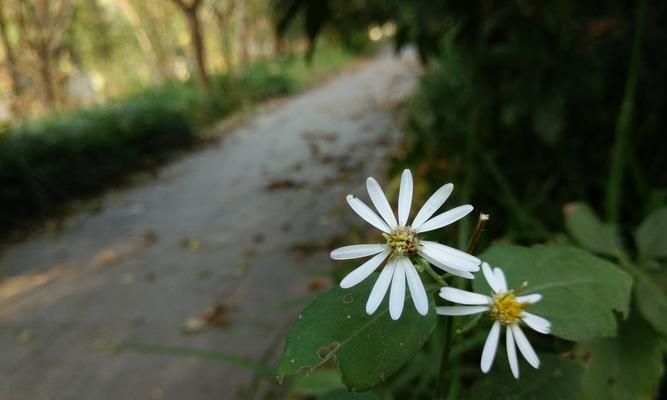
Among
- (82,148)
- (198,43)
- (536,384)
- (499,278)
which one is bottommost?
(82,148)

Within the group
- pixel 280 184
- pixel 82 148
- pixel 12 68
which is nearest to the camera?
pixel 280 184

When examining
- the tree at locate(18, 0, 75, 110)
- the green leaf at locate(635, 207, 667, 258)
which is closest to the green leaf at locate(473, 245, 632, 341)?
the green leaf at locate(635, 207, 667, 258)

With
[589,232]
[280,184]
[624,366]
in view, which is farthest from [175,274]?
[624,366]

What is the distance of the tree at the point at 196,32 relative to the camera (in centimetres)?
687

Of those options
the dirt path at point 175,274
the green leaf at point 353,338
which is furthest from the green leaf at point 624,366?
the dirt path at point 175,274

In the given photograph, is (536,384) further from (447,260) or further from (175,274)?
(175,274)

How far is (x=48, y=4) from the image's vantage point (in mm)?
7922

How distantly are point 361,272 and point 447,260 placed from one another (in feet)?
0.25

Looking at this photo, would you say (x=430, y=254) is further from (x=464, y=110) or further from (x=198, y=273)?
(x=198, y=273)

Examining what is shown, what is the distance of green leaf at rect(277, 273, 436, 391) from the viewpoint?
1.19 feet

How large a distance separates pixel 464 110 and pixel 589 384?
6.67 feet

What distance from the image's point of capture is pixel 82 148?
4.37 m

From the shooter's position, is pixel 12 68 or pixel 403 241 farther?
pixel 12 68

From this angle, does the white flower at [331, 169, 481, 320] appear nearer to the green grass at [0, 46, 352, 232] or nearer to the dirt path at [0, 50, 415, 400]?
the dirt path at [0, 50, 415, 400]
